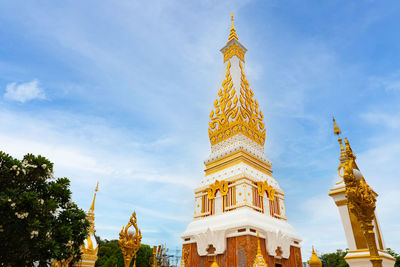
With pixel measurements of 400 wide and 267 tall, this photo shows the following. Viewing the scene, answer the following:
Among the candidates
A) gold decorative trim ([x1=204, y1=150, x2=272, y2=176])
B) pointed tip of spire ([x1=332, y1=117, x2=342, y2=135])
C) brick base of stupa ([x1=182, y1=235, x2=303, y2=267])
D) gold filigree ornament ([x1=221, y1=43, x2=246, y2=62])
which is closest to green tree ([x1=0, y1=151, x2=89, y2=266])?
brick base of stupa ([x1=182, y1=235, x2=303, y2=267])

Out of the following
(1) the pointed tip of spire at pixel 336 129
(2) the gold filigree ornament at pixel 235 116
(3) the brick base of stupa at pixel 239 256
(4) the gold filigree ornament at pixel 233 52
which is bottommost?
(3) the brick base of stupa at pixel 239 256

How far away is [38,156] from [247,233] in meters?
9.06

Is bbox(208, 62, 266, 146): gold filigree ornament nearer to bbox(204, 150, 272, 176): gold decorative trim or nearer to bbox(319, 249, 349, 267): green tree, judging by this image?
bbox(204, 150, 272, 176): gold decorative trim

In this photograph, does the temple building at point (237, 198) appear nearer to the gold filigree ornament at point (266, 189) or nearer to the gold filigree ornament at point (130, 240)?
the gold filigree ornament at point (266, 189)

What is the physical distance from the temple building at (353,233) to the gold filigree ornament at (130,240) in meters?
5.61

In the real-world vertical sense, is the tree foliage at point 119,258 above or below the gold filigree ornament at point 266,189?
below

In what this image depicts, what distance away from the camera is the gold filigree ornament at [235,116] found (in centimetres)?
1784

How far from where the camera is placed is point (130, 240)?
308 inches

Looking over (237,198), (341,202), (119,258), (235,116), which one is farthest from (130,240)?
(119,258)

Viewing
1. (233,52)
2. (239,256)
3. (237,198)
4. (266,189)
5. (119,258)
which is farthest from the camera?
(119,258)

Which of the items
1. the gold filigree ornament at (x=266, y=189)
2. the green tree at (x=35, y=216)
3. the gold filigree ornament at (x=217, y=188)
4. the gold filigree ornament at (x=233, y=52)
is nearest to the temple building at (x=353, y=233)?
the green tree at (x=35, y=216)

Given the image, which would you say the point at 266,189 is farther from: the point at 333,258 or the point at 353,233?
the point at 333,258

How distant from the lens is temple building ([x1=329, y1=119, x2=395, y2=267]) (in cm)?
611

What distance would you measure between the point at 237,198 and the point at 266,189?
7.42 ft
